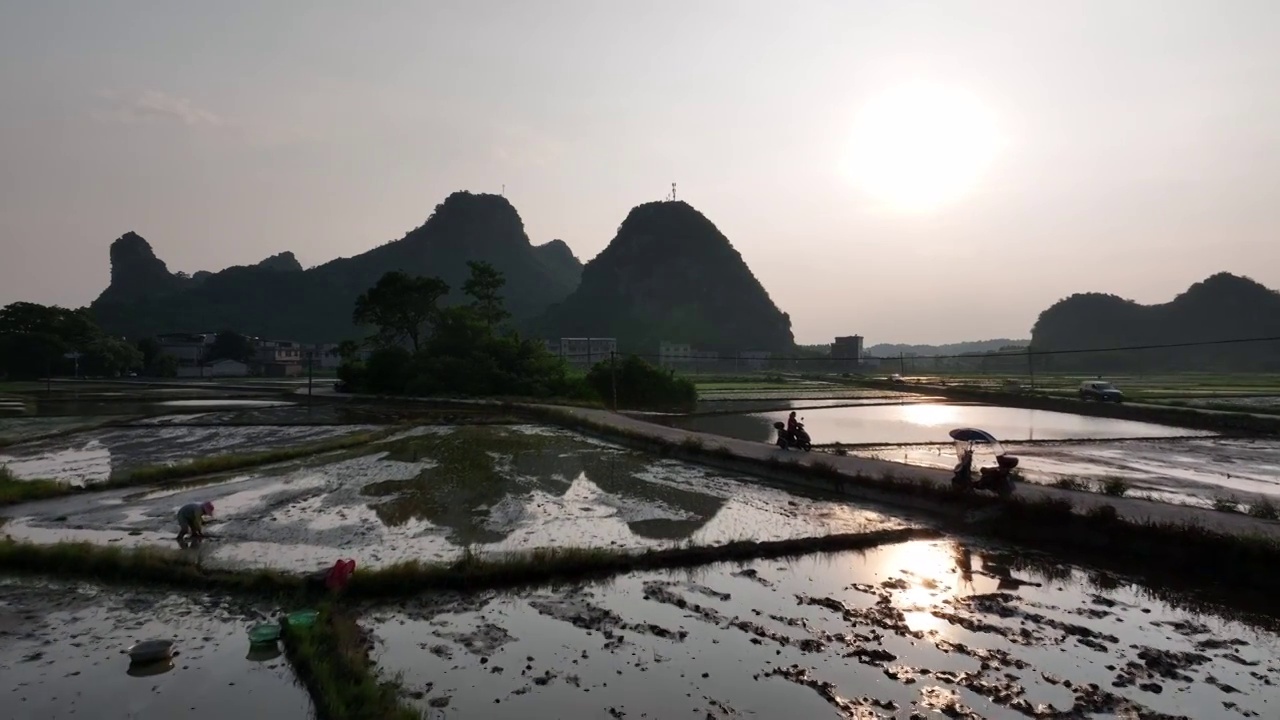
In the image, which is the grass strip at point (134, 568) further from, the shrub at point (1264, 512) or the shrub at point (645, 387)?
the shrub at point (645, 387)

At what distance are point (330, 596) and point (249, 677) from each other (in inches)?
66.5

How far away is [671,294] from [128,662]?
476ft

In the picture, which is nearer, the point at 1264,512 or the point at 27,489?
the point at 1264,512

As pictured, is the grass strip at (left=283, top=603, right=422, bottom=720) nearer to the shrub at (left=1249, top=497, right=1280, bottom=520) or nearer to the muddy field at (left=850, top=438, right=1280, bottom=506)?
the shrub at (left=1249, top=497, right=1280, bottom=520)

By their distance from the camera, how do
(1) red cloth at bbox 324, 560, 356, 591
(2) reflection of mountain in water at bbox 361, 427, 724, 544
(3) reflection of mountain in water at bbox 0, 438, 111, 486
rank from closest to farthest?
(1) red cloth at bbox 324, 560, 356, 591 < (2) reflection of mountain in water at bbox 361, 427, 724, 544 < (3) reflection of mountain in water at bbox 0, 438, 111, 486

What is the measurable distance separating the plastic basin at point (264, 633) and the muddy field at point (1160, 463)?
507 inches

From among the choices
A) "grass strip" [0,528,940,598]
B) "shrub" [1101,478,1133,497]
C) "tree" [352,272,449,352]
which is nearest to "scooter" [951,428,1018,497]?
"shrub" [1101,478,1133,497]

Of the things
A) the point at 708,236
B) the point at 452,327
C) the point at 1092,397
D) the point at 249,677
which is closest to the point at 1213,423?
the point at 1092,397

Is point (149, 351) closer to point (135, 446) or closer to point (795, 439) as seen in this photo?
point (135, 446)

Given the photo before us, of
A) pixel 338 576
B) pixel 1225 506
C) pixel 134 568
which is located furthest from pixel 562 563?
pixel 1225 506

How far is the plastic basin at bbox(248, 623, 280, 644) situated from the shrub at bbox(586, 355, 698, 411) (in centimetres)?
3197

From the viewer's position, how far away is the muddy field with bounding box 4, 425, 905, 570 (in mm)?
9922

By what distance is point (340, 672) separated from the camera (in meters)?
5.57

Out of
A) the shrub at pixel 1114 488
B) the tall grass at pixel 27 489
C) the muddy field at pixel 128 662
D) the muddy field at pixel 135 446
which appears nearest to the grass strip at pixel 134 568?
the muddy field at pixel 128 662
